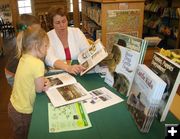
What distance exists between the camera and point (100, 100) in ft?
4.02

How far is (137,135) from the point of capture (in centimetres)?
93

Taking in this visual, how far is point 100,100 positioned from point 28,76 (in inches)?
18.7

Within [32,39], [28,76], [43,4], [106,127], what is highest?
[43,4]

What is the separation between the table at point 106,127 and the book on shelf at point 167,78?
7cm

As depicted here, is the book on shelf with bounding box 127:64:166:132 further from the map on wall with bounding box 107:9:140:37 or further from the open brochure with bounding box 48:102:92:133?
the map on wall with bounding box 107:9:140:37

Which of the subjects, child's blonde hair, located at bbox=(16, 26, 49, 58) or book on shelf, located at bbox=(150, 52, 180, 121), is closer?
book on shelf, located at bbox=(150, 52, 180, 121)

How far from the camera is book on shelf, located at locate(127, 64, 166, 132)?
2.94ft

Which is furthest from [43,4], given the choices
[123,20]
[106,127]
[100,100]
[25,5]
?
[106,127]

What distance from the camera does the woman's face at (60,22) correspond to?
211 cm

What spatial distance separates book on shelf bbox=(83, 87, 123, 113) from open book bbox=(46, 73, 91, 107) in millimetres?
42

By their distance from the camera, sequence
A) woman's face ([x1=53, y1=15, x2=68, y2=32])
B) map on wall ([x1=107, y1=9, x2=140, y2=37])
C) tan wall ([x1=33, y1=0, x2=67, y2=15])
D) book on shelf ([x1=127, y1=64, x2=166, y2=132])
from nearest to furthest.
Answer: book on shelf ([x1=127, y1=64, x2=166, y2=132]), woman's face ([x1=53, y1=15, x2=68, y2=32]), map on wall ([x1=107, y1=9, x2=140, y2=37]), tan wall ([x1=33, y1=0, x2=67, y2=15])

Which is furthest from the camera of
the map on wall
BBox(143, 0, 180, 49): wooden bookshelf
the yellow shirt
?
BBox(143, 0, 180, 49): wooden bookshelf

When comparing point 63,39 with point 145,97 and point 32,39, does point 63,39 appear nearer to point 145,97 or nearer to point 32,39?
point 32,39

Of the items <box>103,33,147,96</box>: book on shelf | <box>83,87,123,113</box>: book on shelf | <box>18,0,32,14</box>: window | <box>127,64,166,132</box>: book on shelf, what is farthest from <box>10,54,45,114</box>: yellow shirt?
<box>18,0,32,14</box>: window
